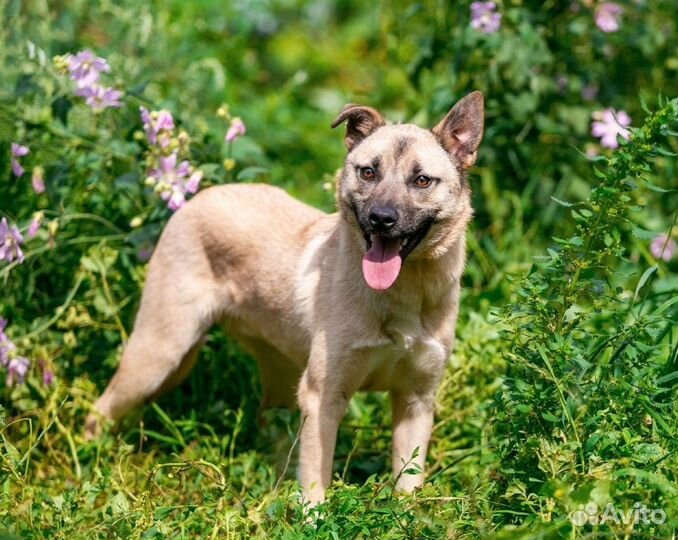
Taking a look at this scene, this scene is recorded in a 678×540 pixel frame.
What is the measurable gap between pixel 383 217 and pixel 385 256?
0.65 ft

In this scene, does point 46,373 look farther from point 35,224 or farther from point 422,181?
point 422,181

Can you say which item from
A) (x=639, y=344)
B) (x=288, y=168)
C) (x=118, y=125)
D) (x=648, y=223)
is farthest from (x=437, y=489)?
(x=288, y=168)

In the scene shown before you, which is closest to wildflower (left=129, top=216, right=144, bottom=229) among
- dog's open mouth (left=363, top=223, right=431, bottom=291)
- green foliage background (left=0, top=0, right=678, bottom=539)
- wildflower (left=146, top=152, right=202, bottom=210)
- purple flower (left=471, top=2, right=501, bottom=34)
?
green foliage background (left=0, top=0, right=678, bottom=539)

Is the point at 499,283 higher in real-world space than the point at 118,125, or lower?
lower

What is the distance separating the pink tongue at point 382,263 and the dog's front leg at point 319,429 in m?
0.53

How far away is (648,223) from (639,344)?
2958 millimetres

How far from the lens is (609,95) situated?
6.94 m

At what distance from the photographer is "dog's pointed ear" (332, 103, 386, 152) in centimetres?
469

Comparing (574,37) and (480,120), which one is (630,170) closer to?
(480,120)

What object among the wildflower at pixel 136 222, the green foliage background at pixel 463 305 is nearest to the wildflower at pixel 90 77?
the green foliage background at pixel 463 305

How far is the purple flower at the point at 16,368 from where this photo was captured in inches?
204

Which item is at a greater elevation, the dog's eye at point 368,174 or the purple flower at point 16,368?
the dog's eye at point 368,174

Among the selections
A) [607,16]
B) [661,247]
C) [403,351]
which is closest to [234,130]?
[403,351]

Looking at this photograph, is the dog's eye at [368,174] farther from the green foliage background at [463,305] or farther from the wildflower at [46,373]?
the wildflower at [46,373]
